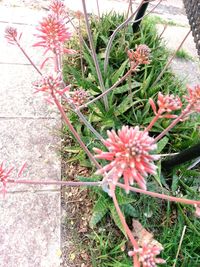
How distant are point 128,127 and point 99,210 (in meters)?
0.73

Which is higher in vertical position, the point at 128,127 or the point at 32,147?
the point at 128,127

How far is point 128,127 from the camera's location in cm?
128

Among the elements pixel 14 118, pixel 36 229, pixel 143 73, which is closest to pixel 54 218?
pixel 36 229

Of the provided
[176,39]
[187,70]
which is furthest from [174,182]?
[176,39]

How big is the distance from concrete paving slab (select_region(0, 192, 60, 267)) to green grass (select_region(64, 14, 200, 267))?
224 millimetres

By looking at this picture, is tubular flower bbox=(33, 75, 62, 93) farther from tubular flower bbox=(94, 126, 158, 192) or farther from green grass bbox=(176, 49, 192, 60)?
green grass bbox=(176, 49, 192, 60)

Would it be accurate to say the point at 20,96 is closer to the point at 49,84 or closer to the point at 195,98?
the point at 49,84

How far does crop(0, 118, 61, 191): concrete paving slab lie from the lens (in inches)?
82.8

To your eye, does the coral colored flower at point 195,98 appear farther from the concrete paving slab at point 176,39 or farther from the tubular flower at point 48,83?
Result: the concrete paving slab at point 176,39

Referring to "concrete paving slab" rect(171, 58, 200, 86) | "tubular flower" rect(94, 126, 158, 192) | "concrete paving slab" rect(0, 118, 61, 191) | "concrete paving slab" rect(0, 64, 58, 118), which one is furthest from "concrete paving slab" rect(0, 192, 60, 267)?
"concrete paving slab" rect(171, 58, 200, 86)

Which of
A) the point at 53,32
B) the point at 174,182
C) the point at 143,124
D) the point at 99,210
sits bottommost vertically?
the point at 99,210

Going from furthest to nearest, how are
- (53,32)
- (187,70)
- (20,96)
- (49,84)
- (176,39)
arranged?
1. (176,39)
2. (187,70)
3. (20,96)
4. (53,32)
5. (49,84)

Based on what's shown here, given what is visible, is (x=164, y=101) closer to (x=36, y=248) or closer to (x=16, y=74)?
(x=36, y=248)

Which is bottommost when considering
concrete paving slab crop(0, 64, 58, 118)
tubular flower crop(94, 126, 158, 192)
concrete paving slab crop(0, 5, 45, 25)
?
concrete paving slab crop(0, 64, 58, 118)
